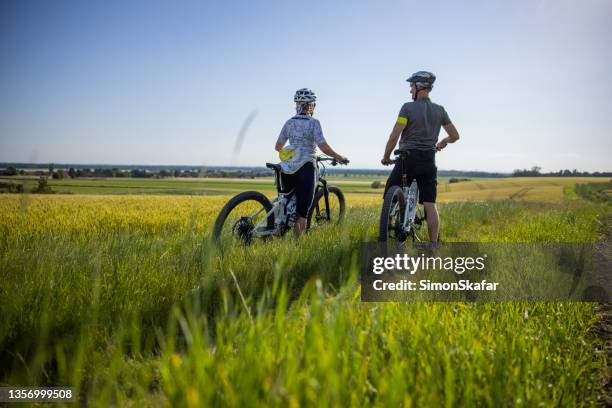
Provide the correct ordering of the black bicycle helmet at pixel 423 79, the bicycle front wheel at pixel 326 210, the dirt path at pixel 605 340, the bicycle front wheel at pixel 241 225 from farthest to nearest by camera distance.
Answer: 1. the bicycle front wheel at pixel 326 210
2. the black bicycle helmet at pixel 423 79
3. the bicycle front wheel at pixel 241 225
4. the dirt path at pixel 605 340

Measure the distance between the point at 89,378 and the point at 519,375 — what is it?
2.24 m

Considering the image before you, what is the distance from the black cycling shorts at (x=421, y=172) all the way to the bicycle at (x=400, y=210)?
0.19ft

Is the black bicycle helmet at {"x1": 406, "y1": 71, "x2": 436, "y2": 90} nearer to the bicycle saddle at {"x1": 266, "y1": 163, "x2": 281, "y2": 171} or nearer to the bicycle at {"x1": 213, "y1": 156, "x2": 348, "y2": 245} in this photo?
the bicycle at {"x1": 213, "y1": 156, "x2": 348, "y2": 245}

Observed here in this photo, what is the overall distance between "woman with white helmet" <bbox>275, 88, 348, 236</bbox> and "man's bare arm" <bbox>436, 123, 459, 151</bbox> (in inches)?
65.2

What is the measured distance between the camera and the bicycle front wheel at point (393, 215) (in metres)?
5.21

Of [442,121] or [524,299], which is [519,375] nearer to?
[524,299]

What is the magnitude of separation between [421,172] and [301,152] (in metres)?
1.69

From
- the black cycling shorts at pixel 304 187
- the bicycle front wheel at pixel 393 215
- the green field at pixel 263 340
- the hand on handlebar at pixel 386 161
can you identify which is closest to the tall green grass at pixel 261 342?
the green field at pixel 263 340

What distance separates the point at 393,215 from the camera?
5.63 metres

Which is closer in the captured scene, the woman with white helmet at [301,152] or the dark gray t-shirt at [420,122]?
the dark gray t-shirt at [420,122]

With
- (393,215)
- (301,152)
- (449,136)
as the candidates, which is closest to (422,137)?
(449,136)

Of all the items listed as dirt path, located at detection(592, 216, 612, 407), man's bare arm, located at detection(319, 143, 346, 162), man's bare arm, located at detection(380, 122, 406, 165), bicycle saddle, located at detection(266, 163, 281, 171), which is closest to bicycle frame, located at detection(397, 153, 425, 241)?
man's bare arm, located at detection(380, 122, 406, 165)

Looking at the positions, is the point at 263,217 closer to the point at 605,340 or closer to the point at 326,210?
the point at 326,210

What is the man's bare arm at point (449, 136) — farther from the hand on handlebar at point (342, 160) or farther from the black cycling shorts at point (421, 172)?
the hand on handlebar at point (342, 160)
